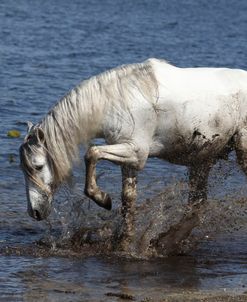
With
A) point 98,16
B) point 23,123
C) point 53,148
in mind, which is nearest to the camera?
point 53,148

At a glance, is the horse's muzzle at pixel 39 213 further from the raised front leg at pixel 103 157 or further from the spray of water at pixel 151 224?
the raised front leg at pixel 103 157

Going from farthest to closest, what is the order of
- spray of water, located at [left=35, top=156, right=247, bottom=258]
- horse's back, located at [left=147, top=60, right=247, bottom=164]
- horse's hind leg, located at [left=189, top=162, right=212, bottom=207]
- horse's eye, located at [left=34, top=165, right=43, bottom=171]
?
horse's hind leg, located at [left=189, top=162, right=212, bottom=207] → spray of water, located at [left=35, top=156, right=247, bottom=258] → horse's back, located at [left=147, top=60, right=247, bottom=164] → horse's eye, located at [left=34, top=165, right=43, bottom=171]

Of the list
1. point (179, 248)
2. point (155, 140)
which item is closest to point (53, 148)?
point (155, 140)

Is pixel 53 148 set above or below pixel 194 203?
above

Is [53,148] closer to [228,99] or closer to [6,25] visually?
[228,99]

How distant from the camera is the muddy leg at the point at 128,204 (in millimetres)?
8375

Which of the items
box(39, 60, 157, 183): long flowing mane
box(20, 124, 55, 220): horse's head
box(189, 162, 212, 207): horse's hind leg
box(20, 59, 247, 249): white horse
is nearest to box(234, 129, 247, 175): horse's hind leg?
box(20, 59, 247, 249): white horse

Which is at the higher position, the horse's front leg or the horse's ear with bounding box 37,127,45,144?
the horse's ear with bounding box 37,127,45,144

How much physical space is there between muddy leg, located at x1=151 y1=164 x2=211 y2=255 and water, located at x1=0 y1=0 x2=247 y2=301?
0.52ft

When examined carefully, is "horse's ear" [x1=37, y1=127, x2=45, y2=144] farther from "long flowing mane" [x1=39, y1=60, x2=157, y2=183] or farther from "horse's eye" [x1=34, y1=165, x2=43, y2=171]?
"horse's eye" [x1=34, y1=165, x2=43, y2=171]

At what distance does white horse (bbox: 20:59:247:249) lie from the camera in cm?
805

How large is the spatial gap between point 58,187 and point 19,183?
306 cm

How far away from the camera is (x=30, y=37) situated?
1070 inches

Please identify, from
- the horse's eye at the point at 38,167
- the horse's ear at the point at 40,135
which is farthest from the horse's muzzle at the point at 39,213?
the horse's ear at the point at 40,135
